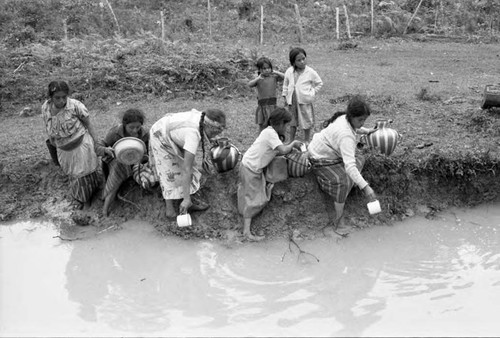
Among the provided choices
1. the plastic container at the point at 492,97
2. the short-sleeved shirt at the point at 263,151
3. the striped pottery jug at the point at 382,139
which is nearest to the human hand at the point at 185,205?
the short-sleeved shirt at the point at 263,151

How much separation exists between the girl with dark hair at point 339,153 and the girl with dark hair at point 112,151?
1.83 metres

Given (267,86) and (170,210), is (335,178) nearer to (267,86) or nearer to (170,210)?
(267,86)

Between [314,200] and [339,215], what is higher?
[314,200]

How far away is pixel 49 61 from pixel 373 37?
29.3ft

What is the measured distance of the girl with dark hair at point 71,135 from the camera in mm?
5406

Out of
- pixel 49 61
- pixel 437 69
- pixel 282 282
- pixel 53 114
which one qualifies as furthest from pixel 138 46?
pixel 282 282

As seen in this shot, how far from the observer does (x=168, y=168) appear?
5398 mm

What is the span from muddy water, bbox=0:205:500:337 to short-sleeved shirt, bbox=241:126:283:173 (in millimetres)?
843

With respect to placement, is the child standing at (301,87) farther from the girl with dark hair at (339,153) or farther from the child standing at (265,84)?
the girl with dark hair at (339,153)

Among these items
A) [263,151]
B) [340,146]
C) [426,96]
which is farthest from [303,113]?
[426,96]

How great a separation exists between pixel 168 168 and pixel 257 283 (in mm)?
1493

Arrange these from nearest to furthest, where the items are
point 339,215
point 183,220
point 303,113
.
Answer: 1. point 183,220
2. point 339,215
3. point 303,113

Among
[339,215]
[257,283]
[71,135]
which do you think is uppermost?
[71,135]

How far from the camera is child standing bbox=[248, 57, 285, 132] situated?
646 centimetres
